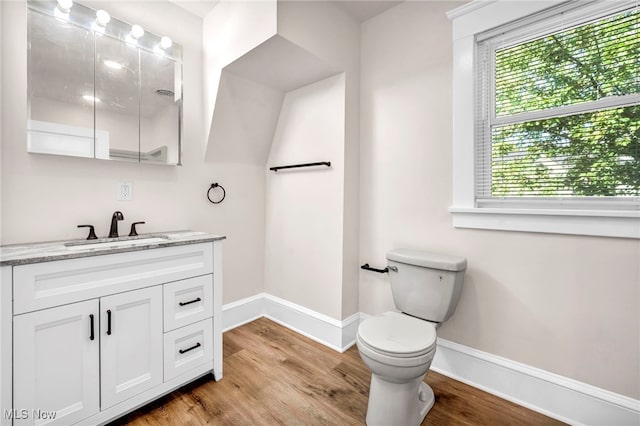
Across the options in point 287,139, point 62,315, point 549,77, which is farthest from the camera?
point 287,139

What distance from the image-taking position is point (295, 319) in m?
2.38

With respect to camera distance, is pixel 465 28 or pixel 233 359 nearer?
pixel 465 28

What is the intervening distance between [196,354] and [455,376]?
158cm

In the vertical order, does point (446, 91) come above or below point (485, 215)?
above

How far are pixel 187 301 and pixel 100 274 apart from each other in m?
0.45

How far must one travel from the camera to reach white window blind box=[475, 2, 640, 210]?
1.31 meters

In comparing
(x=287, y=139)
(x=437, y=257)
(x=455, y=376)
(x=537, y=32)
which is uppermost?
(x=537, y=32)

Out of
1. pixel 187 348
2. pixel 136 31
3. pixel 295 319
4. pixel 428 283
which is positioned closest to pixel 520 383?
pixel 428 283

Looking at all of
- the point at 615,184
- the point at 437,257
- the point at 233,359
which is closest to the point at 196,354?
the point at 233,359

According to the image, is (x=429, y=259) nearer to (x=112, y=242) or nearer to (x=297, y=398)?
(x=297, y=398)

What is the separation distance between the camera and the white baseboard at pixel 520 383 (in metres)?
1.32

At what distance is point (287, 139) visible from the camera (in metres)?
2.43

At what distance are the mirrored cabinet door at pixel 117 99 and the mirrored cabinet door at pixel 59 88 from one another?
0.14 feet

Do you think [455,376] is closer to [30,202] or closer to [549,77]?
[549,77]
